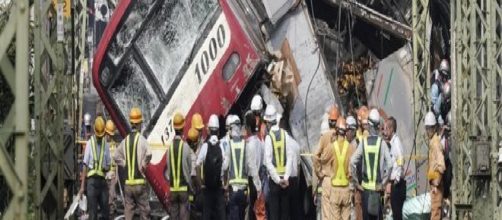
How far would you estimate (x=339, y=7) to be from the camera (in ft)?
86.7

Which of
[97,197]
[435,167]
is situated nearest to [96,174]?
[97,197]

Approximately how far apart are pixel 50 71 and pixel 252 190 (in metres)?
4.44

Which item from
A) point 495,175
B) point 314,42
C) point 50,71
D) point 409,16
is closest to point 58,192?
point 50,71

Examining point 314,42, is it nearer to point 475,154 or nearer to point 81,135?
point 81,135

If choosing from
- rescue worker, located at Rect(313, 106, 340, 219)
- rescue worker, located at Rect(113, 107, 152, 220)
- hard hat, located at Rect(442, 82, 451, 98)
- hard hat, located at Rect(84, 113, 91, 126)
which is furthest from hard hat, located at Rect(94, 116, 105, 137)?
hard hat, located at Rect(442, 82, 451, 98)

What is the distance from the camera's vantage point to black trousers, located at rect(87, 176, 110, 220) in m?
22.6

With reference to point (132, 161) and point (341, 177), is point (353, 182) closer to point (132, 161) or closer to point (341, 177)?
point (341, 177)

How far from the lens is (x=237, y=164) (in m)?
21.3

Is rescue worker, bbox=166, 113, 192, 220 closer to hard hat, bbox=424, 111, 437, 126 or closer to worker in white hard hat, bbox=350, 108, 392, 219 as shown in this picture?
worker in white hard hat, bbox=350, 108, 392, 219

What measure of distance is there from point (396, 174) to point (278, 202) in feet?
5.50

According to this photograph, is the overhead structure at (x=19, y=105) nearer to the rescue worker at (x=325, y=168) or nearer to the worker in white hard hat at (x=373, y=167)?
the worker in white hard hat at (x=373, y=167)

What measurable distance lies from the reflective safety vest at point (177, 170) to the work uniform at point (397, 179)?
274 cm

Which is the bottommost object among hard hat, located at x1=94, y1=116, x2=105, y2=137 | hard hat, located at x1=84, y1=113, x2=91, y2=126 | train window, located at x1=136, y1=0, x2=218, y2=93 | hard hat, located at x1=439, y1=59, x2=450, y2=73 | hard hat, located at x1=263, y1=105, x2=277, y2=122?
hard hat, located at x1=94, y1=116, x2=105, y2=137

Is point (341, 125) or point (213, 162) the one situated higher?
point (341, 125)
